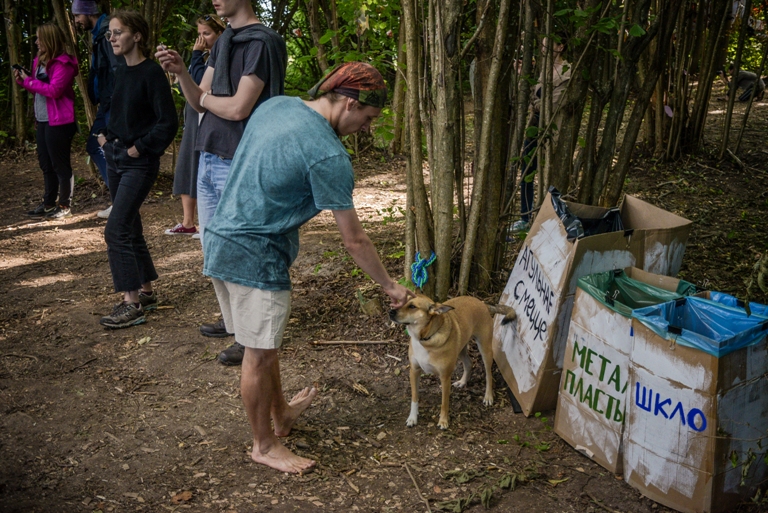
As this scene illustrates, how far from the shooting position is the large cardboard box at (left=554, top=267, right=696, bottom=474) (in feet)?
10.2

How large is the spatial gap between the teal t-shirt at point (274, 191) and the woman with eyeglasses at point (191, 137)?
2.60m

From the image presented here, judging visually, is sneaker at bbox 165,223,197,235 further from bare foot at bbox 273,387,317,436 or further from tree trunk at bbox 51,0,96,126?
bare foot at bbox 273,387,317,436

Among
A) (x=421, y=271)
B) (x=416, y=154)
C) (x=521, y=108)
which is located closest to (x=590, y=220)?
(x=521, y=108)

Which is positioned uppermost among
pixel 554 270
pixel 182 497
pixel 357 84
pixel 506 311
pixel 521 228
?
pixel 357 84

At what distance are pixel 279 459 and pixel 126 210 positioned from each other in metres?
2.34

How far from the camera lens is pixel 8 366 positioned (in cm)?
434

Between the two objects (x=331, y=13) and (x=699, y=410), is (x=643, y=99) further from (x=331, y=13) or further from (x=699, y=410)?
(x=331, y=13)

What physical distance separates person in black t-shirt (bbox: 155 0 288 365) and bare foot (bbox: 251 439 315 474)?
75 centimetres

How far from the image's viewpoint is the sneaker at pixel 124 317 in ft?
15.9

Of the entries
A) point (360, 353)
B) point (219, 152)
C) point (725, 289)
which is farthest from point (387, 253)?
point (725, 289)

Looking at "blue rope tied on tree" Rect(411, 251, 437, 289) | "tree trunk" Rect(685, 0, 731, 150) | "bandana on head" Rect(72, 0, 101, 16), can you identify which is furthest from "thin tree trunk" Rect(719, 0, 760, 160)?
"bandana on head" Rect(72, 0, 101, 16)

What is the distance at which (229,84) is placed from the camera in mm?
3977

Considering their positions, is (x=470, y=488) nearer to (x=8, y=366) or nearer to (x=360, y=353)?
(x=360, y=353)

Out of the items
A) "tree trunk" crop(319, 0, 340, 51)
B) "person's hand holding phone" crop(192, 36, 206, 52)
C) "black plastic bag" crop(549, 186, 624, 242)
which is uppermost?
"tree trunk" crop(319, 0, 340, 51)
